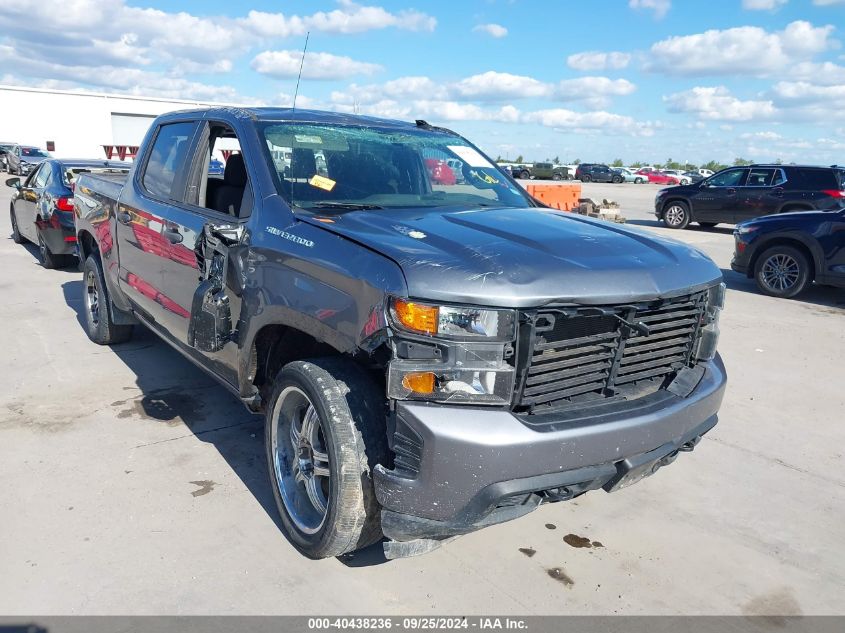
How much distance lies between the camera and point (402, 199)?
3699mm

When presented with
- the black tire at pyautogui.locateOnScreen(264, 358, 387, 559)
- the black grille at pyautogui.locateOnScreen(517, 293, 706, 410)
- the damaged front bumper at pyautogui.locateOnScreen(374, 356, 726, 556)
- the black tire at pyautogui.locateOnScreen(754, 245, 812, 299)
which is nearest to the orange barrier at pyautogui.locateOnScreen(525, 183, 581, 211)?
the black tire at pyautogui.locateOnScreen(754, 245, 812, 299)

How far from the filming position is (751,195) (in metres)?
16.2

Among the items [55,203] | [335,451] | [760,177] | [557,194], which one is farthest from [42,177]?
[760,177]

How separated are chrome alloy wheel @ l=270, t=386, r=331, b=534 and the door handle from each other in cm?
136

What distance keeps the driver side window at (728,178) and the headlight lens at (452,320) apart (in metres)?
16.2

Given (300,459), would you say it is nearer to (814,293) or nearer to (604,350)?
(604,350)

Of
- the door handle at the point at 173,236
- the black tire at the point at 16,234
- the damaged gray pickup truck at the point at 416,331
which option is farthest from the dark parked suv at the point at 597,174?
the door handle at the point at 173,236

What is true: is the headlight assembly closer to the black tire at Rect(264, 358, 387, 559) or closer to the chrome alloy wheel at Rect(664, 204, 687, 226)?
the black tire at Rect(264, 358, 387, 559)

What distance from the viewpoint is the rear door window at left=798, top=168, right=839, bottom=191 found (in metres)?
15.2

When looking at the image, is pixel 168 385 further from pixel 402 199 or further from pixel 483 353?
pixel 483 353

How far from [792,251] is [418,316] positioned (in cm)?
867

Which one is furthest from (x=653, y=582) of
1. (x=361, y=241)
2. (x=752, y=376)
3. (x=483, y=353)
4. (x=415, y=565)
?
(x=752, y=376)

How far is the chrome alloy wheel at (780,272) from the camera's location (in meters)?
9.41

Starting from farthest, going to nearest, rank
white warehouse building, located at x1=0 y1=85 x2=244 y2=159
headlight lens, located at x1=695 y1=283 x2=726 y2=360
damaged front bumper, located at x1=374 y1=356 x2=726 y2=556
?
1. white warehouse building, located at x1=0 y1=85 x2=244 y2=159
2. headlight lens, located at x1=695 y1=283 x2=726 y2=360
3. damaged front bumper, located at x1=374 y1=356 x2=726 y2=556
